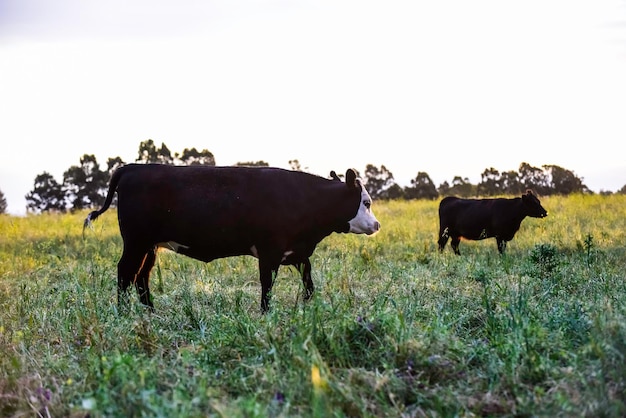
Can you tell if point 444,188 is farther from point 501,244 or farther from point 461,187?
point 501,244

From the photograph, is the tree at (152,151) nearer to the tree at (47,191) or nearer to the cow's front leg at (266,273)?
the tree at (47,191)

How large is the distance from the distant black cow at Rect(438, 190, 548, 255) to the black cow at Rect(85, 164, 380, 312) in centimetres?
700

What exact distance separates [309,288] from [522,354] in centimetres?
388

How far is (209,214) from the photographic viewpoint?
7555mm

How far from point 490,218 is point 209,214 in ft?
28.0

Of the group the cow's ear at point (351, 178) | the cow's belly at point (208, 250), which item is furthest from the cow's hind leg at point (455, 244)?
the cow's belly at point (208, 250)

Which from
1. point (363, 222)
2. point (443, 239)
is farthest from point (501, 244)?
point (363, 222)

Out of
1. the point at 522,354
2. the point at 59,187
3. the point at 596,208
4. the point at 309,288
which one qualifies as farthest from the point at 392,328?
the point at 59,187

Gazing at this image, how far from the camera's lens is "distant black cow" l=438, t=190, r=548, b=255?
46.9 ft

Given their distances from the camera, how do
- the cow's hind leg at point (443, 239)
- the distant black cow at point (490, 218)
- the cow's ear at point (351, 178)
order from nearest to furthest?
the cow's ear at point (351, 178) → the distant black cow at point (490, 218) → the cow's hind leg at point (443, 239)

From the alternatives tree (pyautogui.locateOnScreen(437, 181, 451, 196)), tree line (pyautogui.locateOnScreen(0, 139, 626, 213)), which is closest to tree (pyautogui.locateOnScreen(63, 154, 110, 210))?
tree line (pyautogui.locateOnScreen(0, 139, 626, 213))

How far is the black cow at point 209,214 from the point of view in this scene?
7578mm

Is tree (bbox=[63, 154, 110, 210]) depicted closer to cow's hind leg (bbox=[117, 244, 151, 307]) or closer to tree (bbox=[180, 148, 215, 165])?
tree (bbox=[180, 148, 215, 165])

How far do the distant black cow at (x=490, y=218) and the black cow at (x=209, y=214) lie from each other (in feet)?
23.0
